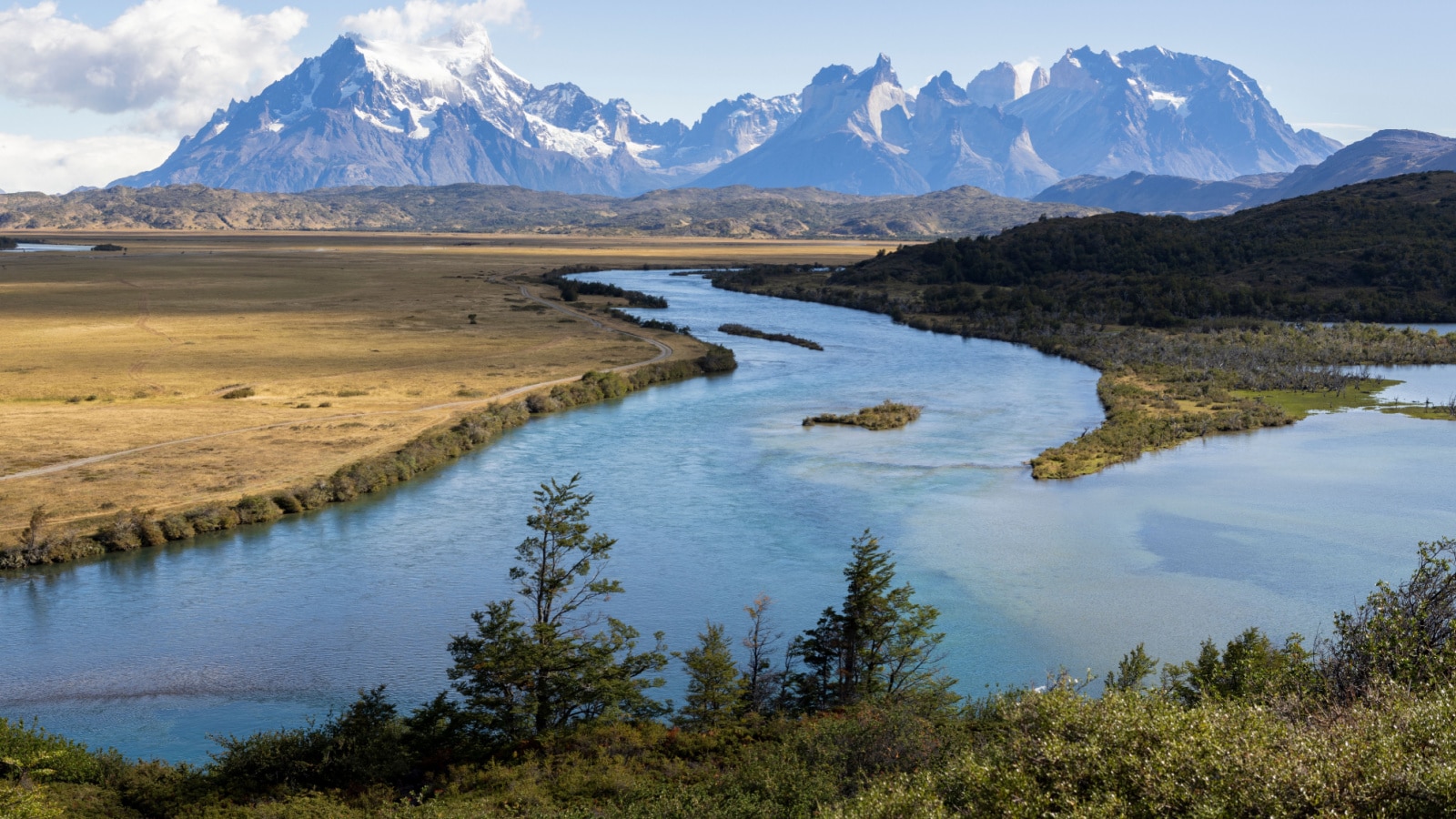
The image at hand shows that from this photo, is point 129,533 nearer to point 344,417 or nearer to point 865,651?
point 344,417

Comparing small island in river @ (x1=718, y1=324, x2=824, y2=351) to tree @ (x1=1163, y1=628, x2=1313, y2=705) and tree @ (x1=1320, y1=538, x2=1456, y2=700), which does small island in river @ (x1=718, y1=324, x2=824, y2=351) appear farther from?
tree @ (x1=1320, y1=538, x2=1456, y2=700)

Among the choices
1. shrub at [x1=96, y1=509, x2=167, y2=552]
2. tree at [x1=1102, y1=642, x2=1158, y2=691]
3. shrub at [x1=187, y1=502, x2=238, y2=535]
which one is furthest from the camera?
shrub at [x1=187, y1=502, x2=238, y2=535]

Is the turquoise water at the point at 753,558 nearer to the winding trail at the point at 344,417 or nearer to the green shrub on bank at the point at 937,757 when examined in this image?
the green shrub on bank at the point at 937,757

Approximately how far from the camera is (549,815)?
66.8ft

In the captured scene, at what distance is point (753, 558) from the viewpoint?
38.9 metres

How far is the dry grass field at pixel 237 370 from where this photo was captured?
4688 centimetres

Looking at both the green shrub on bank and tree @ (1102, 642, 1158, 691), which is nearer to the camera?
the green shrub on bank

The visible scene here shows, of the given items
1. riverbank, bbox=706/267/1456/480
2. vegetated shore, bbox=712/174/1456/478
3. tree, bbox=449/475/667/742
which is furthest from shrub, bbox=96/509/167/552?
vegetated shore, bbox=712/174/1456/478

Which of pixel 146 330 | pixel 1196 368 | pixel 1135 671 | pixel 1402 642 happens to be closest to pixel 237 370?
pixel 146 330

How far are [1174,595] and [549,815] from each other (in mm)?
24138

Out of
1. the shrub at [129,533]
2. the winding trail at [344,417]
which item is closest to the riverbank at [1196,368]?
the winding trail at [344,417]

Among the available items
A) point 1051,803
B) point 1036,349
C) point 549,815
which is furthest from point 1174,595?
point 1036,349

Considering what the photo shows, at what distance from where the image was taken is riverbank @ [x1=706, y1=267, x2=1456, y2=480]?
5812cm

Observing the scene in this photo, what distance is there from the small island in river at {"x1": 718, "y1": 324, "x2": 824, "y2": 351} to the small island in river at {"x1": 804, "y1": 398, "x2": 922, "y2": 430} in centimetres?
3019
